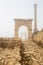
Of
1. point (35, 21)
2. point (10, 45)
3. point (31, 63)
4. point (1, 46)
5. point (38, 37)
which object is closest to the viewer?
point (1, 46)

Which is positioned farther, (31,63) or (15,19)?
(15,19)

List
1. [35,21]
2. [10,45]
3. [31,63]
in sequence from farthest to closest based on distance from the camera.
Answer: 1. [35,21]
2. [31,63]
3. [10,45]

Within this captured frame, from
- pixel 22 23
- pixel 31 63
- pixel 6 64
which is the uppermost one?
pixel 22 23

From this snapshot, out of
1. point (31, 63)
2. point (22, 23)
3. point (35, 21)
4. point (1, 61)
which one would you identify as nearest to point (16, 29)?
point (22, 23)

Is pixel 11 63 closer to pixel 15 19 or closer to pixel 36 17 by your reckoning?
pixel 15 19

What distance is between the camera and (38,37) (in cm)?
1908

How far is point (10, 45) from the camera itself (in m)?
6.99

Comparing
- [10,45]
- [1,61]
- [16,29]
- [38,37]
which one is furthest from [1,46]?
[16,29]

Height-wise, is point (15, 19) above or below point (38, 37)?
above

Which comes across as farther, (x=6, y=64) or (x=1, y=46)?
(x=1, y=46)

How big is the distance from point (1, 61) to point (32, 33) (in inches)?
784

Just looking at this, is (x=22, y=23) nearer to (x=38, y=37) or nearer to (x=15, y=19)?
(x=15, y=19)

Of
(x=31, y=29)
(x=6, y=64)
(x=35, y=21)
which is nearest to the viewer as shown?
(x=6, y=64)

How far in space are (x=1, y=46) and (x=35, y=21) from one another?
1924cm
